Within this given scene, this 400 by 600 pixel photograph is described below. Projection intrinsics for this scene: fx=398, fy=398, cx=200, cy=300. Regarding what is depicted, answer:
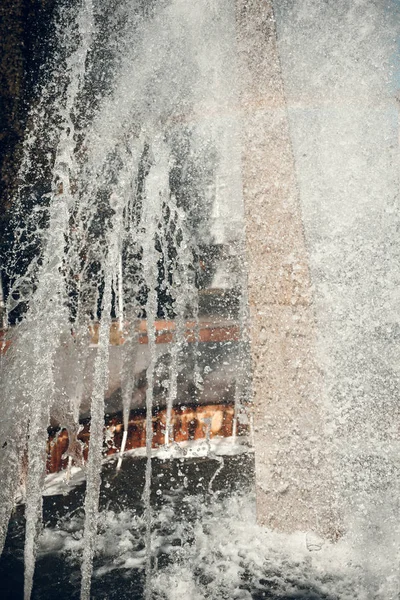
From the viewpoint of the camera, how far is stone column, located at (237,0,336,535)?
246cm

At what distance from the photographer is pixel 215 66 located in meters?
3.54

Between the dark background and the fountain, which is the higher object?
the dark background

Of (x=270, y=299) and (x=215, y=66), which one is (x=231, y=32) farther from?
(x=270, y=299)

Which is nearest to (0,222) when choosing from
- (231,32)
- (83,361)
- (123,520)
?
(83,361)

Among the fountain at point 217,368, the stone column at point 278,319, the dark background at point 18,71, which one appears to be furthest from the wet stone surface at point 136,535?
the dark background at point 18,71

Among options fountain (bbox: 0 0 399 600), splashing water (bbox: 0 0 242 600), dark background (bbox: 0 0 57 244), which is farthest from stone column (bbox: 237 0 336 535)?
dark background (bbox: 0 0 57 244)

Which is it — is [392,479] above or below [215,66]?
below

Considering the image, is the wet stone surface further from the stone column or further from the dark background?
the dark background

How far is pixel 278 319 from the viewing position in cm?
256

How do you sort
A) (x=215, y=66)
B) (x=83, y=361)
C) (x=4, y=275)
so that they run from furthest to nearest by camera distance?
(x=4, y=275) → (x=83, y=361) → (x=215, y=66)

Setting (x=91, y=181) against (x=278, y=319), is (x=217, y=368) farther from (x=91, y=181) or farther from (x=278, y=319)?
(x=91, y=181)

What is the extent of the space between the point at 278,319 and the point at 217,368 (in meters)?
2.68

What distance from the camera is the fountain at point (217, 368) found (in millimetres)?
2432

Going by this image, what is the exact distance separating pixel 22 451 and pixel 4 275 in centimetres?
632
